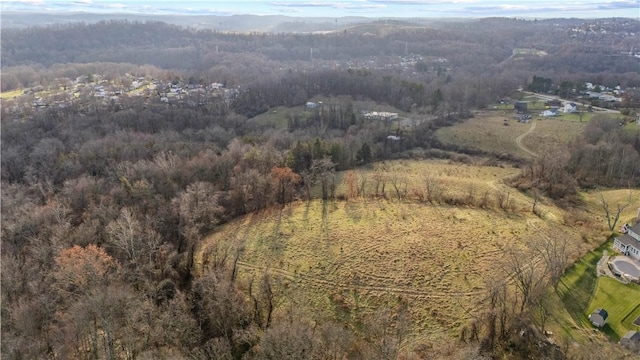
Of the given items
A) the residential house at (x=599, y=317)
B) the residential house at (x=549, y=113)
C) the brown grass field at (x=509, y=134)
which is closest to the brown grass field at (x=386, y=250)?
the residential house at (x=599, y=317)

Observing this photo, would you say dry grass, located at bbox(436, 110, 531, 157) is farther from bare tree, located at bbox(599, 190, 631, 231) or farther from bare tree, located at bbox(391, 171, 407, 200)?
bare tree, located at bbox(391, 171, 407, 200)

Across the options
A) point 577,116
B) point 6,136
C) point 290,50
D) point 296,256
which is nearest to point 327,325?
point 296,256

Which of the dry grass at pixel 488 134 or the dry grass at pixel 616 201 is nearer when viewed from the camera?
the dry grass at pixel 616 201

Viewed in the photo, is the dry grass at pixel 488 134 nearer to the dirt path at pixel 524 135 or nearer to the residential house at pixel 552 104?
the dirt path at pixel 524 135

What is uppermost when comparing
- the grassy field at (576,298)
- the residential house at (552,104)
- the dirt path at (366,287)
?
the residential house at (552,104)

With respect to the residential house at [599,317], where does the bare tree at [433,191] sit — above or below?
above

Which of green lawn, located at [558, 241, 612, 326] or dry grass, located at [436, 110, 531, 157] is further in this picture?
dry grass, located at [436, 110, 531, 157]

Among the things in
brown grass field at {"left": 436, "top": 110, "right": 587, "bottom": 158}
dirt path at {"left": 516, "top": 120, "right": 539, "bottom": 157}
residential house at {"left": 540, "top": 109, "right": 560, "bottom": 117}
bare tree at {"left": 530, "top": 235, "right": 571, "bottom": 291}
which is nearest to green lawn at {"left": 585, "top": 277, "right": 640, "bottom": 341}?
bare tree at {"left": 530, "top": 235, "right": 571, "bottom": 291}
